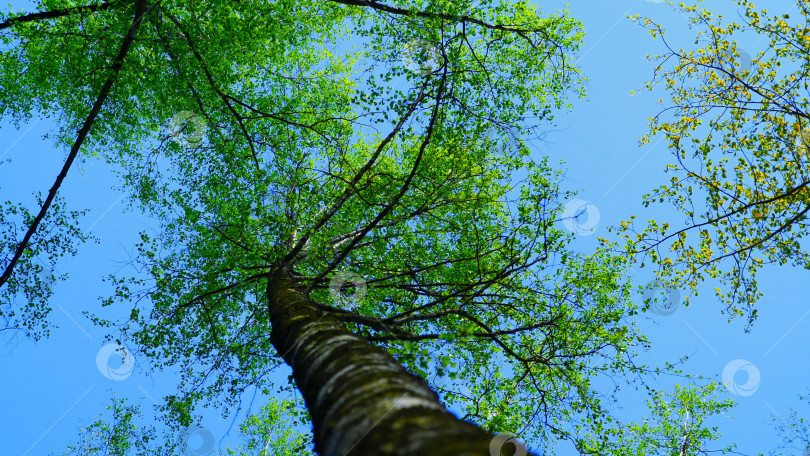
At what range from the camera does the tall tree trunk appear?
1651mm

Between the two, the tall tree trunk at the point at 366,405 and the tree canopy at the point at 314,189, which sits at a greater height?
the tree canopy at the point at 314,189

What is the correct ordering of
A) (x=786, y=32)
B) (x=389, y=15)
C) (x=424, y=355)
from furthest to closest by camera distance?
1. (x=389, y=15)
2. (x=786, y=32)
3. (x=424, y=355)

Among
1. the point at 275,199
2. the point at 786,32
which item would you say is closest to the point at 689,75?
the point at 786,32

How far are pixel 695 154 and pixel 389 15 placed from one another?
21.7 ft

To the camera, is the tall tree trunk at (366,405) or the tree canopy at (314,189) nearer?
the tall tree trunk at (366,405)

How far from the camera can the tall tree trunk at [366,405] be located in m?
1.65

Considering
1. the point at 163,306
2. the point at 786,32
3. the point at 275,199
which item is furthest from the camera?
the point at 163,306

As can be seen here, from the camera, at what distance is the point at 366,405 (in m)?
2.06

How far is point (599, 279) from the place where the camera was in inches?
350

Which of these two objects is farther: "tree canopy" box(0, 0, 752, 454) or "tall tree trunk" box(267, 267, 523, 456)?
"tree canopy" box(0, 0, 752, 454)

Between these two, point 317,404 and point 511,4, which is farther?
point 511,4

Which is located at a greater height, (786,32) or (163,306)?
(786,32)

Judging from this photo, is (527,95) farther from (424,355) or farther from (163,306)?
(163,306)

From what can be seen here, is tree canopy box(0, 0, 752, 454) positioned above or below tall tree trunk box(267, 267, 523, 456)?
above
